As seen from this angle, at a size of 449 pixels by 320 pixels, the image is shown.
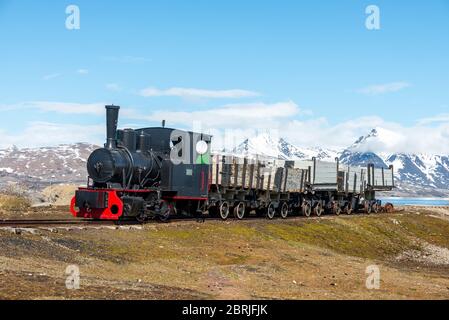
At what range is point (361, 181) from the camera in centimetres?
5497

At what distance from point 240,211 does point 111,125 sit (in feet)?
41.0

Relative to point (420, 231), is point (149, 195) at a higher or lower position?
higher

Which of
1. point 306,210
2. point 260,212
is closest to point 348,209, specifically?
point 306,210

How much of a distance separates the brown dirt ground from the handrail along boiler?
1.91 m

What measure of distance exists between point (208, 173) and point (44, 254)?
50.7ft

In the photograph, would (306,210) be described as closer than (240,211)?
No

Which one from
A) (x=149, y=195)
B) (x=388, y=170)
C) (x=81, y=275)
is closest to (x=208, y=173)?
(x=149, y=195)

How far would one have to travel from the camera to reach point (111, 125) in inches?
1149

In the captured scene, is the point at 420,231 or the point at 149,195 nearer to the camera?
the point at 149,195

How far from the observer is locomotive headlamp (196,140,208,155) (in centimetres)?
3350
